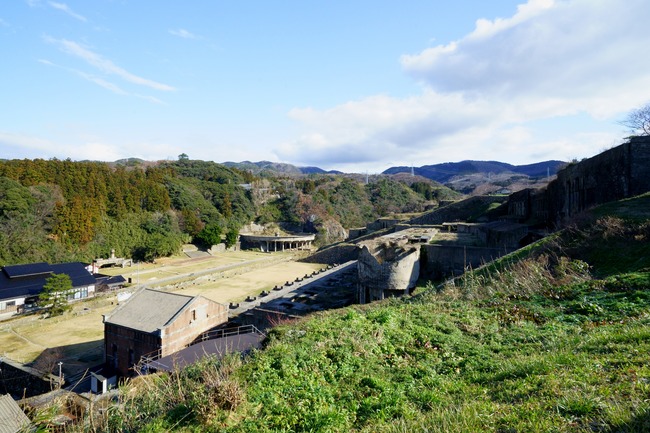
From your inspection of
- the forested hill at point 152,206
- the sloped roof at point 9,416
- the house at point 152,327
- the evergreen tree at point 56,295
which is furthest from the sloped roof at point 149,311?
the forested hill at point 152,206

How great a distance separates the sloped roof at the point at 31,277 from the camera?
23.0 meters

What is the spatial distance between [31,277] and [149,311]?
16467 millimetres

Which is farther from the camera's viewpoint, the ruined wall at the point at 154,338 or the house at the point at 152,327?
the house at the point at 152,327

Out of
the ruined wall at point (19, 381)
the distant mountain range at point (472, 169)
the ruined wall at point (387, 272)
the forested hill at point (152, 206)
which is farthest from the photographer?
the distant mountain range at point (472, 169)

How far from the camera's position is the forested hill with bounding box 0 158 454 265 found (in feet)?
113

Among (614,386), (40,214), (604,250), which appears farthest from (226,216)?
(614,386)

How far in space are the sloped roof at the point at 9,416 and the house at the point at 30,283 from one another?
17.6m

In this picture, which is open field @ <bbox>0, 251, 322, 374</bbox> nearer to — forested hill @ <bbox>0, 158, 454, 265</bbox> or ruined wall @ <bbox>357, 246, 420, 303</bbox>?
forested hill @ <bbox>0, 158, 454, 265</bbox>

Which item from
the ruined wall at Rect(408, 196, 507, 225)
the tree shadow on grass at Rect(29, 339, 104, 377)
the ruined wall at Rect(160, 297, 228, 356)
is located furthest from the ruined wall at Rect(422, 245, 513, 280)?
the ruined wall at Rect(408, 196, 507, 225)

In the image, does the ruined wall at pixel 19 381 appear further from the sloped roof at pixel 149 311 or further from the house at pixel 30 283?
the house at pixel 30 283

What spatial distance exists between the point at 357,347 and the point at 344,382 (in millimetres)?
1094

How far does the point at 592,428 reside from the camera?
106 inches

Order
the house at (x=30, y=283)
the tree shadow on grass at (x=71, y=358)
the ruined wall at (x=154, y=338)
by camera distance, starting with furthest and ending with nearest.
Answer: the house at (x=30, y=283), the tree shadow on grass at (x=71, y=358), the ruined wall at (x=154, y=338)

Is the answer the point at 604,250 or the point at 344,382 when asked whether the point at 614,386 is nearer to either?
the point at 344,382
